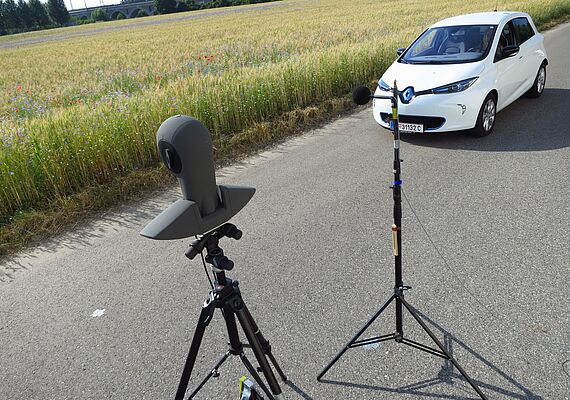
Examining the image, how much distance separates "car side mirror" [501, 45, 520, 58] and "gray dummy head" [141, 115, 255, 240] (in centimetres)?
658

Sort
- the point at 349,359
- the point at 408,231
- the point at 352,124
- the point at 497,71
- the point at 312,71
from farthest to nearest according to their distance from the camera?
the point at 312,71, the point at 352,124, the point at 497,71, the point at 408,231, the point at 349,359

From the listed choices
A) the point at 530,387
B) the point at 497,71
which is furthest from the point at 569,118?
the point at 530,387

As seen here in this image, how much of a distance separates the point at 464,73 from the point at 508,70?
3.79 ft

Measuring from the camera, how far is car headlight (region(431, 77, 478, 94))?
6.32 metres

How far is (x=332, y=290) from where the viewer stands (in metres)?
3.46

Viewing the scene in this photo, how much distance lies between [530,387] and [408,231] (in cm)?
193

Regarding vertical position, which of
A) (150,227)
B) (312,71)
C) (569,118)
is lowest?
(569,118)

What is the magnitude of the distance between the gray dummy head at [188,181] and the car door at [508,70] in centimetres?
635

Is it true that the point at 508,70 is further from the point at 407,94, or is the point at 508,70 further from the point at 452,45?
the point at 407,94

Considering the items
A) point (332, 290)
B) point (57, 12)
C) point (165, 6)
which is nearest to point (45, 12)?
point (57, 12)

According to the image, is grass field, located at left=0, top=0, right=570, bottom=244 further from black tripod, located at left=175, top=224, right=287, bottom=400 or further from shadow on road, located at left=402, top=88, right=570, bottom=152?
black tripod, located at left=175, top=224, right=287, bottom=400

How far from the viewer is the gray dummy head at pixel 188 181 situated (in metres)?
1.62

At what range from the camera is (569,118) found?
7.23 meters

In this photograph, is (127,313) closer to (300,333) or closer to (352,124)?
(300,333)
